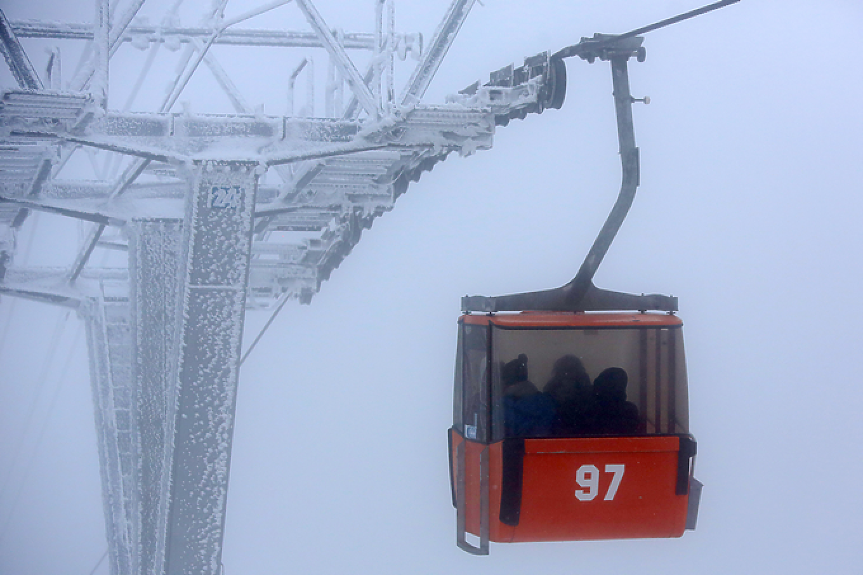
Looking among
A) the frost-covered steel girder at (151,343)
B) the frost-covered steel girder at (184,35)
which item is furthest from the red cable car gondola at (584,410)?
the frost-covered steel girder at (184,35)

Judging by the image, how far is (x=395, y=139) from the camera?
230 inches

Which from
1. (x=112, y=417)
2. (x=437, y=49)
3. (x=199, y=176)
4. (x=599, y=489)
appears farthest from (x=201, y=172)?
(x=112, y=417)

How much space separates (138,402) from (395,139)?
12.6ft

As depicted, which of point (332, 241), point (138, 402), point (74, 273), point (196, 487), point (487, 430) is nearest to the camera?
point (487, 430)

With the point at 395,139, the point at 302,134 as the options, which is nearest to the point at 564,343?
the point at 395,139

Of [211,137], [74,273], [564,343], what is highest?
[211,137]

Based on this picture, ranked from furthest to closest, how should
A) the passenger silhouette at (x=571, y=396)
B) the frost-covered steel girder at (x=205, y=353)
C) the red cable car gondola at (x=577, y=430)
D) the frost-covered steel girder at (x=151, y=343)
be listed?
1. the frost-covered steel girder at (x=151, y=343)
2. the frost-covered steel girder at (x=205, y=353)
3. the passenger silhouette at (x=571, y=396)
4. the red cable car gondola at (x=577, y=430)

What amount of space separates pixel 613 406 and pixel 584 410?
0.21m

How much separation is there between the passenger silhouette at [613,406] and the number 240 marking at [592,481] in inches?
→ 9.8

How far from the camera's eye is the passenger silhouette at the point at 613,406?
519 cm

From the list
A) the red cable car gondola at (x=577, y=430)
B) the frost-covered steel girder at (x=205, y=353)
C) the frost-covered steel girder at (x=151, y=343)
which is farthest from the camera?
the frost-covered steel girder at (x=151, y=343)

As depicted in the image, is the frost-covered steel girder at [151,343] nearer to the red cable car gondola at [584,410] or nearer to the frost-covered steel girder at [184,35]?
the frost-covered steel girder at [184,35]

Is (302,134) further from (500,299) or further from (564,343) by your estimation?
(564,343)

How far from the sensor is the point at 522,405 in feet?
16.7
